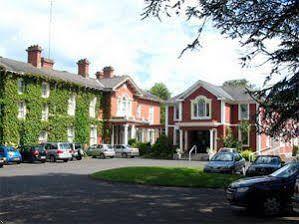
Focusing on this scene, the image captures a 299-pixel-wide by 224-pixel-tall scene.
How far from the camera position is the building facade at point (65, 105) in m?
44.6

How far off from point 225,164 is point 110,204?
46.1ft

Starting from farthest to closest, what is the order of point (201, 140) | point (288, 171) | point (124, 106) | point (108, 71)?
point (108, 71) < point (124, 106) < point (201, 140) < point (288, 171)

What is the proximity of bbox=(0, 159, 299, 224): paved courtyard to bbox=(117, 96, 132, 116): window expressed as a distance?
3866 cm

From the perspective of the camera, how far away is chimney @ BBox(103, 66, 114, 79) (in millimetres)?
64394

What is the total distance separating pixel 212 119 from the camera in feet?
181

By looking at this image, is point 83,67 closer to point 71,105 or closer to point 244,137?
point 71,105

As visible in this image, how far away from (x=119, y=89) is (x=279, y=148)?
20090 mm

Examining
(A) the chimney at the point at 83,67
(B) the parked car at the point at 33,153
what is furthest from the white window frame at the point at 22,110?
(A) the chimney at the point at 83,67

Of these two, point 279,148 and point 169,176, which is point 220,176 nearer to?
point 169,176

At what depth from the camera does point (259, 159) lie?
1139 inches

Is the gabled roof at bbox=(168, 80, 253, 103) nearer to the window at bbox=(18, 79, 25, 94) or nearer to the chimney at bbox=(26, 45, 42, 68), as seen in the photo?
the chimney at bbox=(26, 45, 42, 68)

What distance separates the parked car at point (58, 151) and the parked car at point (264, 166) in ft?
62.4

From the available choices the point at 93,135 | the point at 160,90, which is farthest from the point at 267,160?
the point at 160,90

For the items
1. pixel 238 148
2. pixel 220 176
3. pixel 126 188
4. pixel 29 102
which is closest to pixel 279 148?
pixel 238 148
